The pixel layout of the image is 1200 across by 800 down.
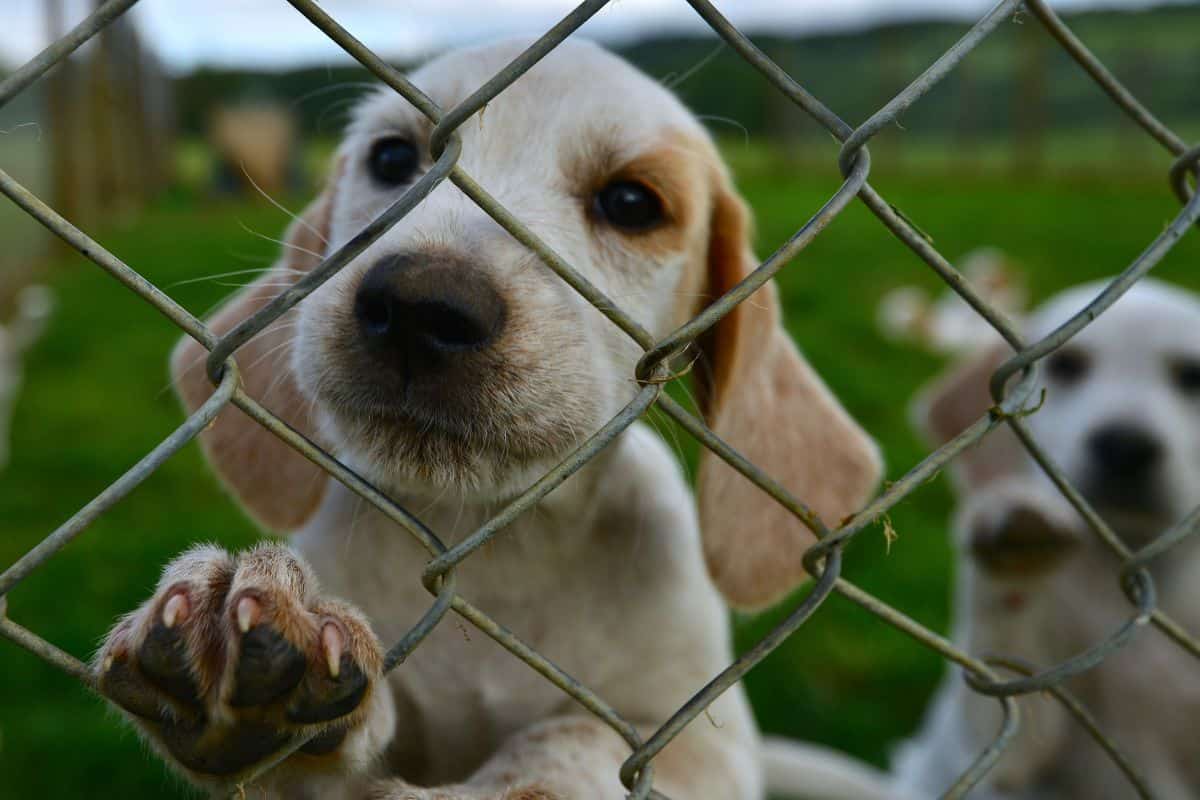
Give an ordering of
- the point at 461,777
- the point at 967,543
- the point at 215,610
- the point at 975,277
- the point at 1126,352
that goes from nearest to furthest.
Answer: the point at 215,610, the point at 461,777, the point at 967,543, the point at 1126,352, the point at 975,277

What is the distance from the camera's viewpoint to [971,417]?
326cm

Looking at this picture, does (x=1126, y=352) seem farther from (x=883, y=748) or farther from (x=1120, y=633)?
(x=1120, y=633)

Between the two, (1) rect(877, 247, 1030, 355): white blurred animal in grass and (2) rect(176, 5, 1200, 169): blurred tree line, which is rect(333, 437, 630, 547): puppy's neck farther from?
(2) rect(176, 5, 1200, 169): blurred tree line

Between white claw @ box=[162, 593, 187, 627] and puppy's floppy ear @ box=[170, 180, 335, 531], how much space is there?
0.89 m

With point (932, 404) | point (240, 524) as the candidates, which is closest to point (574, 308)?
point (932, 404)

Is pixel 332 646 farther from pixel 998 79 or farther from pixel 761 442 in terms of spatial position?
pixel 998 79

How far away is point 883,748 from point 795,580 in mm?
1623

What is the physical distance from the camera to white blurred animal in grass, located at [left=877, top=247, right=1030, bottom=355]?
25.5 ft

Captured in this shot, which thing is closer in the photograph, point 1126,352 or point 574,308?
point 574,308

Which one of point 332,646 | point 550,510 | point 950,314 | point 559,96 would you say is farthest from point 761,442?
point 950,314

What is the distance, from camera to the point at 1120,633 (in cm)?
167

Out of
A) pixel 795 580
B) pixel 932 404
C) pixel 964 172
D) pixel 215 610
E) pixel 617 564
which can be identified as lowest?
pixel 215 610

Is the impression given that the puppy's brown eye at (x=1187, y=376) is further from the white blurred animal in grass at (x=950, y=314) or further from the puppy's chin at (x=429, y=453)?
the white blurred animal in grass at (x=950, y=314)

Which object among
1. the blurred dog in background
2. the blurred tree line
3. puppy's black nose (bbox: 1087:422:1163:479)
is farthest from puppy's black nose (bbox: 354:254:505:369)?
the blurred tree line
